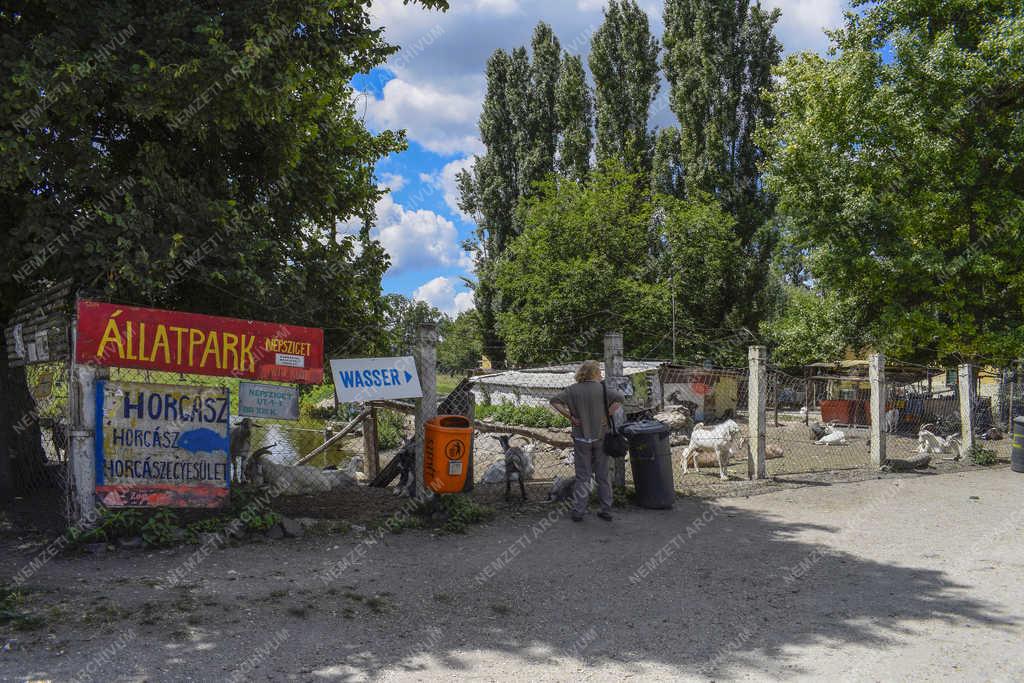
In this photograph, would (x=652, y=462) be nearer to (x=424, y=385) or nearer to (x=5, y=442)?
(x=424, y=385)

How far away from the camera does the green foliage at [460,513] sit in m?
7.88

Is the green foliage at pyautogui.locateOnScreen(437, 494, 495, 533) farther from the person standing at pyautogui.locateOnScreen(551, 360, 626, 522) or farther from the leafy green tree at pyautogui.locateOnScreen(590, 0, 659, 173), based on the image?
the leafy green tree at pyautogui.locateOnScreen(590, 0, 659, 173)

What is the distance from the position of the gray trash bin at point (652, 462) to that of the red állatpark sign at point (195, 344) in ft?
13.6

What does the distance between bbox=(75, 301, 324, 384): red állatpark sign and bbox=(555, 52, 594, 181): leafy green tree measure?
31298mm

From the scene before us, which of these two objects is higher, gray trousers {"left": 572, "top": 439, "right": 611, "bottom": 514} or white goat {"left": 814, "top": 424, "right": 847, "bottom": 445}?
gray trousers {"left": 572, "top": 439, "right": 611, "bottom": 514}

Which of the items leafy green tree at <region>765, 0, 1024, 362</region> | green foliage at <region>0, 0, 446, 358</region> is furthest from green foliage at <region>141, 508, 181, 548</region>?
leafy green tree at <region>765, 0, 1024, 362</region>

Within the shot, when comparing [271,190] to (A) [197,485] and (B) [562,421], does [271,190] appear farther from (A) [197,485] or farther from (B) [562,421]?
(B) [562,421]

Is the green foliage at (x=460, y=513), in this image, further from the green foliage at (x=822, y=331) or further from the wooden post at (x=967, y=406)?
the green foliage at (x=822, y=331)

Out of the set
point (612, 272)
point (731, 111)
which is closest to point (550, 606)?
point (612, 272)

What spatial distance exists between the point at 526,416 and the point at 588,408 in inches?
669

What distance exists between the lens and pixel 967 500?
403 inches

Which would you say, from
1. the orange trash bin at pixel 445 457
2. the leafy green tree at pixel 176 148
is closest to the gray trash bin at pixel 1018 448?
the orange trash bin at pixel 445 457

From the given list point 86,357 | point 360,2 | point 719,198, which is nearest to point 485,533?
point 86,357

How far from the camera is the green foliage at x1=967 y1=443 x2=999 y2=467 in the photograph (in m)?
14.3
